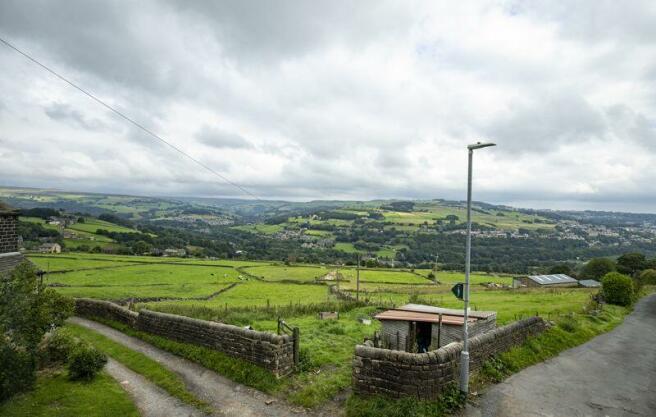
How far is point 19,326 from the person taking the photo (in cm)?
997

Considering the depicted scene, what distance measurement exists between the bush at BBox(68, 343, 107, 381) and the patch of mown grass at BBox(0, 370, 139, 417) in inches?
8.5

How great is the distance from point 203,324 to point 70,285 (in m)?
33.9

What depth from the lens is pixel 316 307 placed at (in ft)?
89.8

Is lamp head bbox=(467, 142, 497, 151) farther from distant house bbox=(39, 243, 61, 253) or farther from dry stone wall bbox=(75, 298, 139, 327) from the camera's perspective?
distant house bbox=(39, 243, 61, 253)

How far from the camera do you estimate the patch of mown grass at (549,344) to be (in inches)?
510

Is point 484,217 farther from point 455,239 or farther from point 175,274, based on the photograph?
point 175,274

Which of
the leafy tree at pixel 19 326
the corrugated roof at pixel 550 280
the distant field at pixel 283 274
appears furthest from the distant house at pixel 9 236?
the corrugated roof at pixel 550 280

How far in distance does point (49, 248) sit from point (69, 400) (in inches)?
2878

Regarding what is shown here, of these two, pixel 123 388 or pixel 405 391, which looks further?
pixel 123 388

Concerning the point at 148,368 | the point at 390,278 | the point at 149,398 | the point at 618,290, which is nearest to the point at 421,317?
the point at 149,398

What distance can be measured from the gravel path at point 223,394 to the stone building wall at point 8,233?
318 inches

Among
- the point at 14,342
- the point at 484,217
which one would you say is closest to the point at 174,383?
the point at 14,342

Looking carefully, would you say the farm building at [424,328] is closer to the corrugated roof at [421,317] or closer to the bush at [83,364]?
the corrugated roof at [421,317]

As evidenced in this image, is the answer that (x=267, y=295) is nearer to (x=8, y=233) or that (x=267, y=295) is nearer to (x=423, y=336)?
(x=8, y=233)
